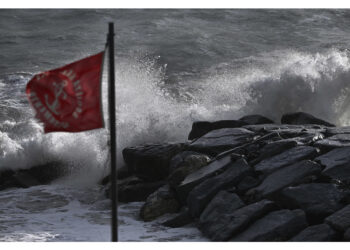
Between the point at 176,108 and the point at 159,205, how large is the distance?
4832 mm

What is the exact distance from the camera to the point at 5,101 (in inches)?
646

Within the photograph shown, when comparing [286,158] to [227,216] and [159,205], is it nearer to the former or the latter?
[227,216]

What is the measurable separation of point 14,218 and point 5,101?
7.10 meters

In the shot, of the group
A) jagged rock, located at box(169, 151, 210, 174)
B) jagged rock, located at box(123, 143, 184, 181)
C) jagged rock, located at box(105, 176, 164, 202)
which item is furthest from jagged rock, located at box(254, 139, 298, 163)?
jagged rock, located at box(105, 176, 164, 202)

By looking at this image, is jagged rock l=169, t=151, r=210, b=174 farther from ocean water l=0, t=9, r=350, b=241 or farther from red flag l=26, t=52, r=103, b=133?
red flag l=26, t=52, r=103, b=133

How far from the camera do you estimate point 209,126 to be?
11797 mm

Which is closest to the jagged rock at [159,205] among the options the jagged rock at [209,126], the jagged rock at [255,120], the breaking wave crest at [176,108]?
the jagged rock at [209,126]

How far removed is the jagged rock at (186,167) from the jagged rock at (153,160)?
1.86 ft

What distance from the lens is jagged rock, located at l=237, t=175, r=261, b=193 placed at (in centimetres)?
901

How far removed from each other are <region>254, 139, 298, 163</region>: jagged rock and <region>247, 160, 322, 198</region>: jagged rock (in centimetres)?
56

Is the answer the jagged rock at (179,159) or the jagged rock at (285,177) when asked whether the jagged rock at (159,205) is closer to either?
the jagged rock at (179,159)

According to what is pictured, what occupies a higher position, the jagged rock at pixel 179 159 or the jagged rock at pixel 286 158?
the jagged rock at pixel 286 158

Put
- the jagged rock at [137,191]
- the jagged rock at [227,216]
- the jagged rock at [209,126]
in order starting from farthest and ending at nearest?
the jagged rock at [209,126], the jagged rock at [137,191], the jagged rock at [227,216]

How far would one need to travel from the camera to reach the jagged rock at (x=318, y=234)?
24.8 ft
